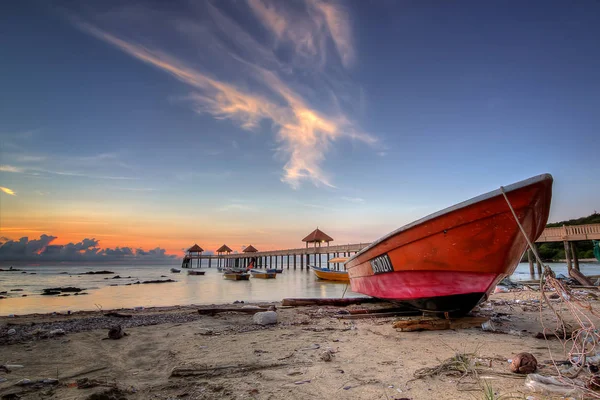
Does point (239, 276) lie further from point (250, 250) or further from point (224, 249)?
point (224, 249)

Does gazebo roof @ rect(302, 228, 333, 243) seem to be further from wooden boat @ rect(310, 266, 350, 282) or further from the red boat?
the red boat

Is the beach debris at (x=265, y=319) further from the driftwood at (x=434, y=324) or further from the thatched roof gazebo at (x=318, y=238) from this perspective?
the thatched roof gazebo at (x=318, y=238)

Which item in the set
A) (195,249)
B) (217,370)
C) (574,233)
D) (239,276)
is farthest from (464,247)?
(195,249)

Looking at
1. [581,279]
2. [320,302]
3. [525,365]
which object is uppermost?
[525,365]

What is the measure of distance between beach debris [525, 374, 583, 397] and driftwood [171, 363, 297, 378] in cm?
255

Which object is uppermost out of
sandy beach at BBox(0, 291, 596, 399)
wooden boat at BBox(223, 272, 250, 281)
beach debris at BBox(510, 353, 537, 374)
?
beach debris at BBox(510, 353, 537, 374)

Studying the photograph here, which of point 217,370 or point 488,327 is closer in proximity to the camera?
point 217,370

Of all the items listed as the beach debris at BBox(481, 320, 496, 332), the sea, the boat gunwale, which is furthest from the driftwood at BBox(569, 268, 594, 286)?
the boat gunwale

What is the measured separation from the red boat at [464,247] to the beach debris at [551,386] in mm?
2357

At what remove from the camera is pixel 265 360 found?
3.95 meters

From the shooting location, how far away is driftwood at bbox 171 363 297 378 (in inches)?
137

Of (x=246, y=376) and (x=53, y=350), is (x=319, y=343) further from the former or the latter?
(x=53, y=350)

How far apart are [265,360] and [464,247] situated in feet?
11.9

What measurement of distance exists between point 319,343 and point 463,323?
2810mm
